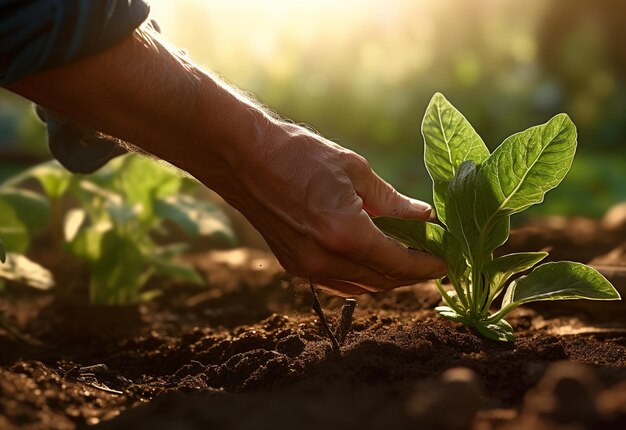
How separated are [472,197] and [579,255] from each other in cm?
132

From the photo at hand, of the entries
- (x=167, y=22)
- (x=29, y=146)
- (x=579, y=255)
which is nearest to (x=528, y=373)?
(x=579, y=255)

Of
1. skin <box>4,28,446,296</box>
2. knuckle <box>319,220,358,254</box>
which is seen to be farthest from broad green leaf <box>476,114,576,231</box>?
knuckle <box>319,220,358,254</box>

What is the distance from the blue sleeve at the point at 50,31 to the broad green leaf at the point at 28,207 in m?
1.28

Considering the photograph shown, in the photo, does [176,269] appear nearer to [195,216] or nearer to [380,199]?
[195,216]

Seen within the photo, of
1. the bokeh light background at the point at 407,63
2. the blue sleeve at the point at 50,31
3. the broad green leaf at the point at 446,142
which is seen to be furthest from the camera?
the bokeh light background at the point at 407,63

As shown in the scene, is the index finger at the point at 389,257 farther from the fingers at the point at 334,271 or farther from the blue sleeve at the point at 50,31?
the blue sleeve at the point at 50,31

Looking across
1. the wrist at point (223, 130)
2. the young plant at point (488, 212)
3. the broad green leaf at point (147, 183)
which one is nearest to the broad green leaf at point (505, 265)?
the young plant at point (488, 212)

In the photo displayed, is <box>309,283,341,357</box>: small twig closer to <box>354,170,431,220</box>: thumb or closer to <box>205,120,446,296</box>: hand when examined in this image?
<box>205,120,446,296</box>: hand

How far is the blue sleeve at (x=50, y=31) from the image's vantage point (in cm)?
165

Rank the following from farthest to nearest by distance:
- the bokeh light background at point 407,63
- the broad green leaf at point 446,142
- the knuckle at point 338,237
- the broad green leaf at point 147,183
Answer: the bokeh light background at point 407,63 → the broad green leaf at point 147,183 → the broad green leaf at point 446,142 → the knuckle at point 338,237

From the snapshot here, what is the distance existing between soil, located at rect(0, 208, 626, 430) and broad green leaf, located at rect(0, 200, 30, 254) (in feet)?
1.05

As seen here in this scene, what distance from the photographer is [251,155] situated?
197 centimetres

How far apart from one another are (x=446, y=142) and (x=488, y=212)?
9.3 inches

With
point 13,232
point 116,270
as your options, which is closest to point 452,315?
point 116,270
